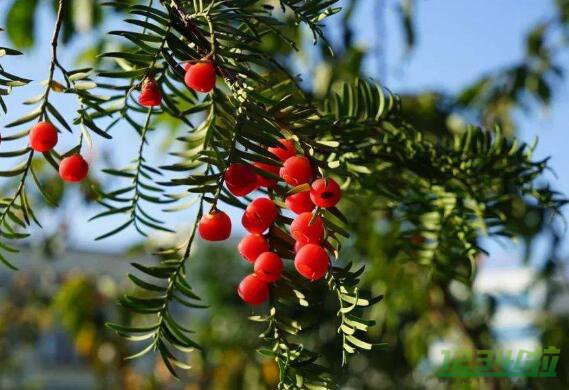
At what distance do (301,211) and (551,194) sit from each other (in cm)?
16

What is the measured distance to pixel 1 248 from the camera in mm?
293

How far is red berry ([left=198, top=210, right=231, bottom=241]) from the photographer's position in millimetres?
248

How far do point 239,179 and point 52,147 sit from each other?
8 centimetres

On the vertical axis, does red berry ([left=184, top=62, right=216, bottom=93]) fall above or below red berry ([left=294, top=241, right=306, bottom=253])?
above

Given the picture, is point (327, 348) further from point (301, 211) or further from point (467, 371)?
point (301, 211)

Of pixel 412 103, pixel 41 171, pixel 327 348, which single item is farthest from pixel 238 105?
pixel 327 348

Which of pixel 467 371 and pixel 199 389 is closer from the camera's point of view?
pixel 467 371

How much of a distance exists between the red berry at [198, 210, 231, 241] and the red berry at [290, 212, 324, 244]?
0.08ft

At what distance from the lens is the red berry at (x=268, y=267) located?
25 cm

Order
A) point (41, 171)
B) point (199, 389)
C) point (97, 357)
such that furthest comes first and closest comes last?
1. point (199, 389)
2. point (97, 357)
3. point (41, 171)
